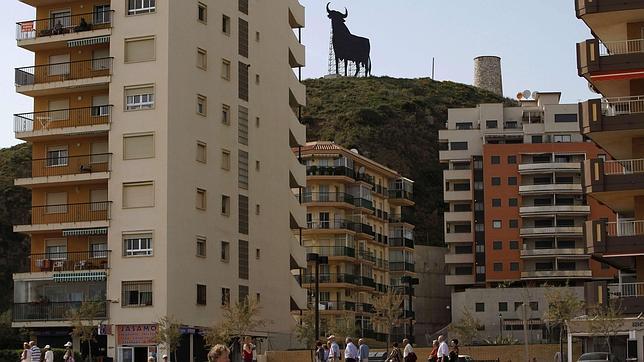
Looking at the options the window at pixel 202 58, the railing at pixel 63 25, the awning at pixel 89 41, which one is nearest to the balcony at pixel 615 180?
the window at pixel 202 58

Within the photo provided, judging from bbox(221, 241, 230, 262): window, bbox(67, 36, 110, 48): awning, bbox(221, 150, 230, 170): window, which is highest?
bbox(67, 36, 110, 48): awning

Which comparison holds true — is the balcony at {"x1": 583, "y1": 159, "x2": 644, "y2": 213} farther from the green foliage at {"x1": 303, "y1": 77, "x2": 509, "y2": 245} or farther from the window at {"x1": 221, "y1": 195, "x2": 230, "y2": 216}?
the green foliage at {"x1": 303, "y1": 77, "x2": 509, "y2": 245}

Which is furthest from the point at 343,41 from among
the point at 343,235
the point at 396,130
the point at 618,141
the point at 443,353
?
the point at 443,353

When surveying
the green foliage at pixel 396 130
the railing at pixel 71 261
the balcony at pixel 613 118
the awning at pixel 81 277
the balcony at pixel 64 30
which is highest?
the green foliage at pixel 396 130

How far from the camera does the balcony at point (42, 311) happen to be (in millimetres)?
69312

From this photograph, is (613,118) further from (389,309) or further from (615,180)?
(389,309)

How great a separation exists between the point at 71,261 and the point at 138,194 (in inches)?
227

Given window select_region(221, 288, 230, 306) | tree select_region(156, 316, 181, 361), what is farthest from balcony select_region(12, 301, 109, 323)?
window select_region(221, 288, 230, 306)

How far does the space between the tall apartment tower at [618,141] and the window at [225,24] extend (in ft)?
85.9

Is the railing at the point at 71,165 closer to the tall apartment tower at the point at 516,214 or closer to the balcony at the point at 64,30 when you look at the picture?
the balcony at the point at 64,30

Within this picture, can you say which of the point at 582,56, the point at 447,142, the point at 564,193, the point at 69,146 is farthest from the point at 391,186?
the point at 582,56

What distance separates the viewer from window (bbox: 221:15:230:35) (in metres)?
76.0

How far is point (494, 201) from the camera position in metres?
130

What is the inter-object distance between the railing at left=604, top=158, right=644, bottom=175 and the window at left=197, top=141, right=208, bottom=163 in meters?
25.8
